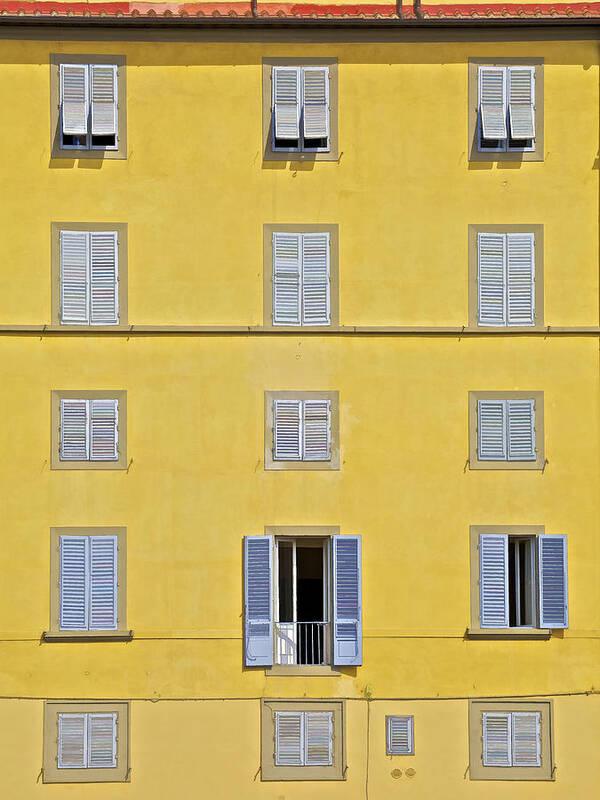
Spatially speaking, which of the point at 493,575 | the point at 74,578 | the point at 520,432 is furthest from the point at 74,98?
the point at 493,575

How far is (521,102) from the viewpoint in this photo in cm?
2355

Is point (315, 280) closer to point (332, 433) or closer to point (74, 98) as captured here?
point (332, 433)

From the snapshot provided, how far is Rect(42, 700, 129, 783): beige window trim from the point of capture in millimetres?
22641

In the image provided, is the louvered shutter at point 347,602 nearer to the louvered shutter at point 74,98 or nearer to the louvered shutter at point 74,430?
the louvered shutter at point 74,430

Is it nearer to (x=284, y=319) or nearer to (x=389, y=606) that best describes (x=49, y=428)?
(x=284, y=319)

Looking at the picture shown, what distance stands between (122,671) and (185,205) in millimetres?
8086

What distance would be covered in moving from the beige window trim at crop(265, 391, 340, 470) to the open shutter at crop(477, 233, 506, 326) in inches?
122

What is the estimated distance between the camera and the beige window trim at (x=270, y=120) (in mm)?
23516

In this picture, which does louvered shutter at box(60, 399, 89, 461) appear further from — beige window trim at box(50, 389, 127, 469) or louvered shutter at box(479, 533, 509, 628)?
louvered shutter at box(479, 533, 509, 628)

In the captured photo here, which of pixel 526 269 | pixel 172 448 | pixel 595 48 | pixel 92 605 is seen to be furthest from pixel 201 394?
pixel 595 48

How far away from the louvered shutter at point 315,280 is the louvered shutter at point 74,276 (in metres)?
3.77

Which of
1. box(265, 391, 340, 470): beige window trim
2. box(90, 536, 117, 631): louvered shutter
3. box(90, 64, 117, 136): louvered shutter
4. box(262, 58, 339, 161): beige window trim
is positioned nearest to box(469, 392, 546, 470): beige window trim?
box(265, 391, 340, 470): beige window trim

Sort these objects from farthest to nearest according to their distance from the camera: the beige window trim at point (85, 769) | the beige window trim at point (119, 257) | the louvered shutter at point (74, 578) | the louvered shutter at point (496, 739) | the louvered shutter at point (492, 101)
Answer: the louvered shutter at point (492, 101), the beige window trim at point (119, 257), the louvered shutter at point (496, 739), the louvered shutter at point (74, 578), the beige window trim at point (85, 769)

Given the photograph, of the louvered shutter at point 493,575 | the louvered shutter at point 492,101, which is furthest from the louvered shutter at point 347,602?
the louvered shutter at point 492,101
